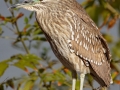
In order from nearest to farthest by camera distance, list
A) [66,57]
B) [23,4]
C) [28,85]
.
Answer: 1. [23,4]
2. [66,57]
3. [28,85]

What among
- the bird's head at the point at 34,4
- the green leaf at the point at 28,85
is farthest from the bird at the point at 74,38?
the green leaf at the point at 28,85

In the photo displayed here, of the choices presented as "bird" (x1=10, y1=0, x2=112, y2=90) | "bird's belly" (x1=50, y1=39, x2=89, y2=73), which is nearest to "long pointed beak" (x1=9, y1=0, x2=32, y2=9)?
"bird" (x1=10, y1=0, x2=112, y2=90)

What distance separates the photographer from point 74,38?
6910 millimetres

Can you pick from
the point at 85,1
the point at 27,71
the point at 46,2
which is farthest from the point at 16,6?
the point at 85,1

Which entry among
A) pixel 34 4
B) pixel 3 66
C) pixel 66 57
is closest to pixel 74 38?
pixel 66 57

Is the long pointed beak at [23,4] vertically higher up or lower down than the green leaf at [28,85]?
higher up

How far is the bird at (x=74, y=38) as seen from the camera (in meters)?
6.82

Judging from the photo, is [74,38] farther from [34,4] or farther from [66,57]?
[34,4]

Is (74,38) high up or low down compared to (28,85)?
up

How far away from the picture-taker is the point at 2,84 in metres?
7.07

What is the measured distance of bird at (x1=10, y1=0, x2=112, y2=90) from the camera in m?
6.82

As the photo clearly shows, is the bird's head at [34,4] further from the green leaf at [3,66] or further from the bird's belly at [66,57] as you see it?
the green leaf at [3,66]

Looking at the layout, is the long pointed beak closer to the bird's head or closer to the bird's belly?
the bird's head

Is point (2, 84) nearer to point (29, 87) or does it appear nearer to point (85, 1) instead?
point (29, 87)
